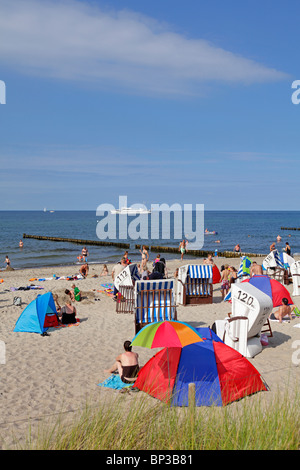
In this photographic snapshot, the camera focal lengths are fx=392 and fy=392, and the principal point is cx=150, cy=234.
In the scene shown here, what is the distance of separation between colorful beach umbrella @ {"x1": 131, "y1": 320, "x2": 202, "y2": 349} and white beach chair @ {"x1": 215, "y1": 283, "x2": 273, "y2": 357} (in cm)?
238

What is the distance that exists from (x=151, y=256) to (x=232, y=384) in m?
35.4

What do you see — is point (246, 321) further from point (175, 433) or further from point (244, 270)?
point (244, 270)

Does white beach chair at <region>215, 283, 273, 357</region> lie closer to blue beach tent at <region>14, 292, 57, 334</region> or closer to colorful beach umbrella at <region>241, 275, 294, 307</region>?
colorful beach umbrella at <region>241, 275, 294, 307</region>

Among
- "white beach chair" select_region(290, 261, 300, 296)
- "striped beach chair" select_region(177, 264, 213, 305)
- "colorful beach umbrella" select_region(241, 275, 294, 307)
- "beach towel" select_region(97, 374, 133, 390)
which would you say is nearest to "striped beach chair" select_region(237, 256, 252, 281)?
"white beach chair" select_region(290, 261, 300, 296)

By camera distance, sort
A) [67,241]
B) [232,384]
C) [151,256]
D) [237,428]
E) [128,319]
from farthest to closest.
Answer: [67,241]
[151,256]
[128,319]
[232,384]
[237,428]

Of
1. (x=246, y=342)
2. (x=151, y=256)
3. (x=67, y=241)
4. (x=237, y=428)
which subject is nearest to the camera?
Answer: (x=237, y=428)

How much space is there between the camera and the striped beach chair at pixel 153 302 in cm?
1091

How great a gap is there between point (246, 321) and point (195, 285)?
6000 millimetres

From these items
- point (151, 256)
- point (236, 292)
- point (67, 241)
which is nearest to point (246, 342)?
point (236, 292)

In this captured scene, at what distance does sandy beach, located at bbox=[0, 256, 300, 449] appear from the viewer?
680 cm

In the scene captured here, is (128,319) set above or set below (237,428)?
below

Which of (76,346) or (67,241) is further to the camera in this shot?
(67,241)

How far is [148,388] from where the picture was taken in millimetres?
7086
